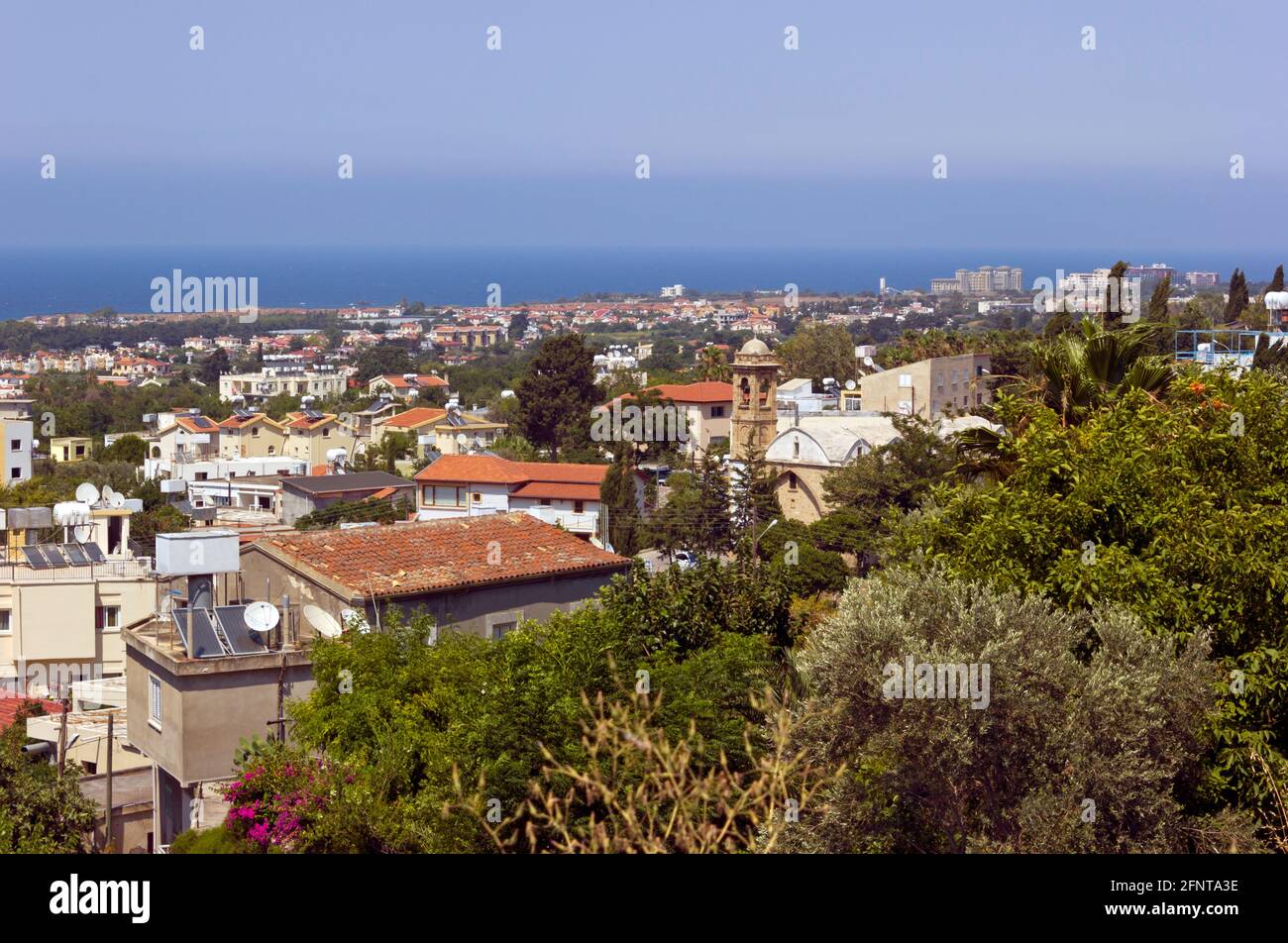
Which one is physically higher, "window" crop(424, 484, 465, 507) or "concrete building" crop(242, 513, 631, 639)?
"concrete building" crop(242, 513, 631, 639)

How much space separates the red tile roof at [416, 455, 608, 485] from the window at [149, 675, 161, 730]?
26.4 meters

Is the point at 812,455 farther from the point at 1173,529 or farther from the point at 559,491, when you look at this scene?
the point at 1173,529

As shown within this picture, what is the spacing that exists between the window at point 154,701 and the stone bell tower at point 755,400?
27.9m

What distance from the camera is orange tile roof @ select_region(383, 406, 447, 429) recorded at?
214 ft

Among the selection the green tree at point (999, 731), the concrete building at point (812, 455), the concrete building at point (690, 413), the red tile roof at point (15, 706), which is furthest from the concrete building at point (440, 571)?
the concrete building at point (690, 413)

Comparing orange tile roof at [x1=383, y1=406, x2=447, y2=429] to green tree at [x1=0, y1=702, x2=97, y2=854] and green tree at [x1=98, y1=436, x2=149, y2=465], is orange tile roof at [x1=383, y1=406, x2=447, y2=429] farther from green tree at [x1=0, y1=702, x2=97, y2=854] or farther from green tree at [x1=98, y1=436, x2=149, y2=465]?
green tree at [x1=0, y1=702, x2=97, y2=854]

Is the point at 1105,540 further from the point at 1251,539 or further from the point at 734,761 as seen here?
the point at 734,761

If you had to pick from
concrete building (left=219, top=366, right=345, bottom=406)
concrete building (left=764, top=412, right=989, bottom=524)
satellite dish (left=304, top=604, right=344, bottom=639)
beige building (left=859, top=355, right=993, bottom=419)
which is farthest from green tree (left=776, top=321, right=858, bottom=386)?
satellite dish (left=304, top=604, right=344, bottom=639)

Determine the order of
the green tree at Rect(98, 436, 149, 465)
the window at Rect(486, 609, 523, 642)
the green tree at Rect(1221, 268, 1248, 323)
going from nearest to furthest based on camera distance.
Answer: the window at Rect(486, 609, 523, 642)
the green tree at Rect(1221, 268, 1248, 323)
the green tree at Rect(98, 436, 149, 465)

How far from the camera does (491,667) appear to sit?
12578 millimetres

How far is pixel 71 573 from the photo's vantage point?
23000 millimetres

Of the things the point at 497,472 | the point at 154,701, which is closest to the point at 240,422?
the point at 497,472

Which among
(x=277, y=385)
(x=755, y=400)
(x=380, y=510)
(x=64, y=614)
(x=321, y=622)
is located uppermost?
(x=755, y=400)

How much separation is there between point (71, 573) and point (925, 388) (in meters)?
31.4
